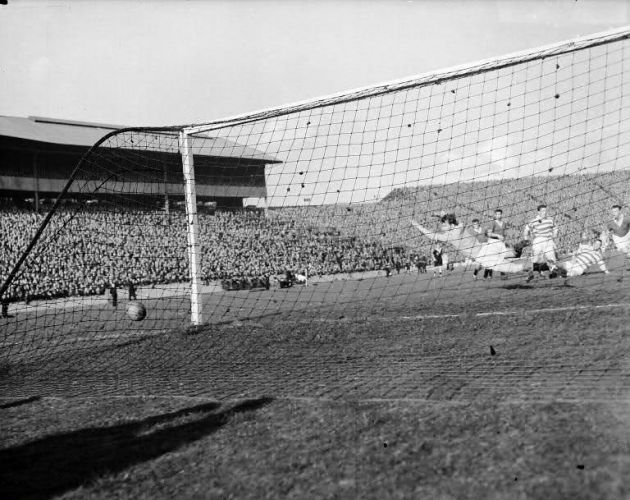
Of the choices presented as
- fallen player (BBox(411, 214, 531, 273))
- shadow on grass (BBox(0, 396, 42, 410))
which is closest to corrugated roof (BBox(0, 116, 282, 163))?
fallen player (BBox(411, 214, 531, 273))

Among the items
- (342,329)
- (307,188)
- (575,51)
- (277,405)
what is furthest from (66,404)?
(575,51)

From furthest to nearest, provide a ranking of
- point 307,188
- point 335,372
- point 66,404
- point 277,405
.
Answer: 1. point 307,188
2. point 335,372
3. point 66,404
4. point 277,405

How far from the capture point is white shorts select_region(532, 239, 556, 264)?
12867 millimetres

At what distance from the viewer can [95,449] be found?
365 cm

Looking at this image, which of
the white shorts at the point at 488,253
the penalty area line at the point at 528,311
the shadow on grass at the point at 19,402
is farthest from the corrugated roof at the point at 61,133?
the shadow on grass at the point at 19,402

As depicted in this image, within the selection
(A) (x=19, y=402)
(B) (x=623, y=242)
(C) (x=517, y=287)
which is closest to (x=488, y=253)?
(C) (x=517, y=287)

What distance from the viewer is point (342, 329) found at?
8.34 metres

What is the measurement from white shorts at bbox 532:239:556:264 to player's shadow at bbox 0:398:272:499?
10.2 m

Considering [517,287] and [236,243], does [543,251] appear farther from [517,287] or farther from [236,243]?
[236,243]

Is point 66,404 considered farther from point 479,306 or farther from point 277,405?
point 479,306

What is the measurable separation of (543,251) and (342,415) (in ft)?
33.5

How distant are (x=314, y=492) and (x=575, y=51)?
19.4 ft

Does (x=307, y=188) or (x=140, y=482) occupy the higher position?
(x=307, y=188)

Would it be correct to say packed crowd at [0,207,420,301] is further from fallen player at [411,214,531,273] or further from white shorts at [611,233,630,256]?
white shorts at [611,233,630,256]
